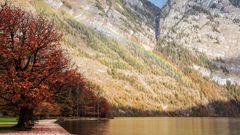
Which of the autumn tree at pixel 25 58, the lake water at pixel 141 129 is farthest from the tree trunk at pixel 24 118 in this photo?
the lake water at pixel 141 129

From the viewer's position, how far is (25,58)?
61.4 meters

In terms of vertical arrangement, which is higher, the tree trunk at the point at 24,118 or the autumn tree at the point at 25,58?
the autumn tree at the point at 25,58

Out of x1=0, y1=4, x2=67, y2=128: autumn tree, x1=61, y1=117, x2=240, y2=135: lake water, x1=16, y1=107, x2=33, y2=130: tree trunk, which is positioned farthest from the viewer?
x1=61, y1=117, x2=240, y2=135: lake water

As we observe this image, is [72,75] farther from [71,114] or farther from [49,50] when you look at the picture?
[71,114]

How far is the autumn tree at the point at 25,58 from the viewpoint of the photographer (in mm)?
57094

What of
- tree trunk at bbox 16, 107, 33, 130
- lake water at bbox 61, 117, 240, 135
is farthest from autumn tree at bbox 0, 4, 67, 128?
lake water at bbox 61, 117, 240, 135

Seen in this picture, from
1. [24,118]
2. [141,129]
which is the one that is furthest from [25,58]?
[141,129]

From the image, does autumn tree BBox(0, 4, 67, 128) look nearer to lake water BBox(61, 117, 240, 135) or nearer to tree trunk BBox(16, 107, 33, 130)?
tree trunk BBox(16, 107, 33, 130)

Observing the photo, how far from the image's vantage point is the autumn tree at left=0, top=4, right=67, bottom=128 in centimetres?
5709

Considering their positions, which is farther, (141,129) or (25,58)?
(141,129)

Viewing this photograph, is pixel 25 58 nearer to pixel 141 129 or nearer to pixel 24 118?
pixel 24 118

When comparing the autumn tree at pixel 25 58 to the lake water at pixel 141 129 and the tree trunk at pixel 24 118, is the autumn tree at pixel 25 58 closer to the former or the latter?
the tree trunk at pixel 24 118

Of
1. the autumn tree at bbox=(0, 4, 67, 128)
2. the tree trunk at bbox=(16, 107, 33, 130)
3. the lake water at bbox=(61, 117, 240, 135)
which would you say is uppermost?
the autumn tree at bbox=(0, 4, 67, 128)

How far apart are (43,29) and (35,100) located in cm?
1111
